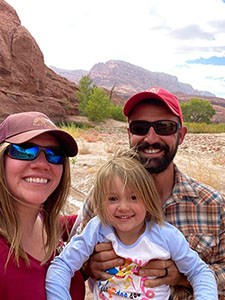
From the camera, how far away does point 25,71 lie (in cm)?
2802

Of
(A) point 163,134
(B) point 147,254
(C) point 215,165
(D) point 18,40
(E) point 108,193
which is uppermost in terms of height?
(D) point 18,40

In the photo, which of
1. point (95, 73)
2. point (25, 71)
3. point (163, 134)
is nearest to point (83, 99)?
point (25, 71)

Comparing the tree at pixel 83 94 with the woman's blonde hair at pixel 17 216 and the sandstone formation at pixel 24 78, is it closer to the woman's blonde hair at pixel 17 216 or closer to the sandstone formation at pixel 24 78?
the sandstone formation at pixel 24 78

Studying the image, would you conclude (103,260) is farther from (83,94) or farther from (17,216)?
(83,94)

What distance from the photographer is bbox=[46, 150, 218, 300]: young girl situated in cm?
192

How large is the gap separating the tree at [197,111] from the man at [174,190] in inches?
1698

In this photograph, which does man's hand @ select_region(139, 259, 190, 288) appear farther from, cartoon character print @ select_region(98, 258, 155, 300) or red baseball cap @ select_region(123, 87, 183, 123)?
red baseball cap @ select_region(123, 87, 183, 123)

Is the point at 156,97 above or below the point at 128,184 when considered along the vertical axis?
above

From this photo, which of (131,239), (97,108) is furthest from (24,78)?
(131,239)

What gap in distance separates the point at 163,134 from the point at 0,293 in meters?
1.25

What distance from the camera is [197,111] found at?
46406mm

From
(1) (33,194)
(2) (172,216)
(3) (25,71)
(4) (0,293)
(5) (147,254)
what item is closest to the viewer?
(4) (0,293)

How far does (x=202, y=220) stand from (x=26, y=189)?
3.42ft

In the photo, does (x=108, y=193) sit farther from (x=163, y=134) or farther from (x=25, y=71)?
(x=25, y=71)
